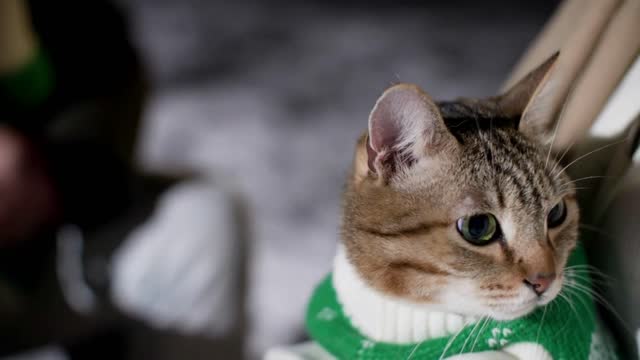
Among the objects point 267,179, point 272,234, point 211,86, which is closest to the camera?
point 272,234

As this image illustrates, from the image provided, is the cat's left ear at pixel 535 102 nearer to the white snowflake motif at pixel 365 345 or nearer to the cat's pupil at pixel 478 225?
the cat's pupil at pixel 478 225

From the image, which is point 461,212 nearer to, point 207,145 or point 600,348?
point 600,348

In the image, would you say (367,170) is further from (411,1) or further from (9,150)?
(411,1)

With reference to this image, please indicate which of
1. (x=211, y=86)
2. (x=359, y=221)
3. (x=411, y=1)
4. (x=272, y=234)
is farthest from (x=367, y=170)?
(x=411, y=1)

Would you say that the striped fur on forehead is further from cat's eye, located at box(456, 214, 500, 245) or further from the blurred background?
the blurred background

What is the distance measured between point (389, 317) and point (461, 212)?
0.12 meters

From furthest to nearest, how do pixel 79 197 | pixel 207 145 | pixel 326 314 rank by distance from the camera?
pixel 207 145, pixel 79 197, pixel 326 314

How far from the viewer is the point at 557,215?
72 centimetres

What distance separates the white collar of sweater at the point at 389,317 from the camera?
2.27ft

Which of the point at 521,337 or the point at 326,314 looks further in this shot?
the point at 326,314

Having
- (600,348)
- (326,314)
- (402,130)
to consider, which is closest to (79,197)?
(326,314)

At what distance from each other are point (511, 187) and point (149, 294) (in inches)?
36.1

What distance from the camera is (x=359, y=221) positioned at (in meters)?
0.73

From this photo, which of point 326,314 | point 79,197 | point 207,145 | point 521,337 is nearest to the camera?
point 521,337
